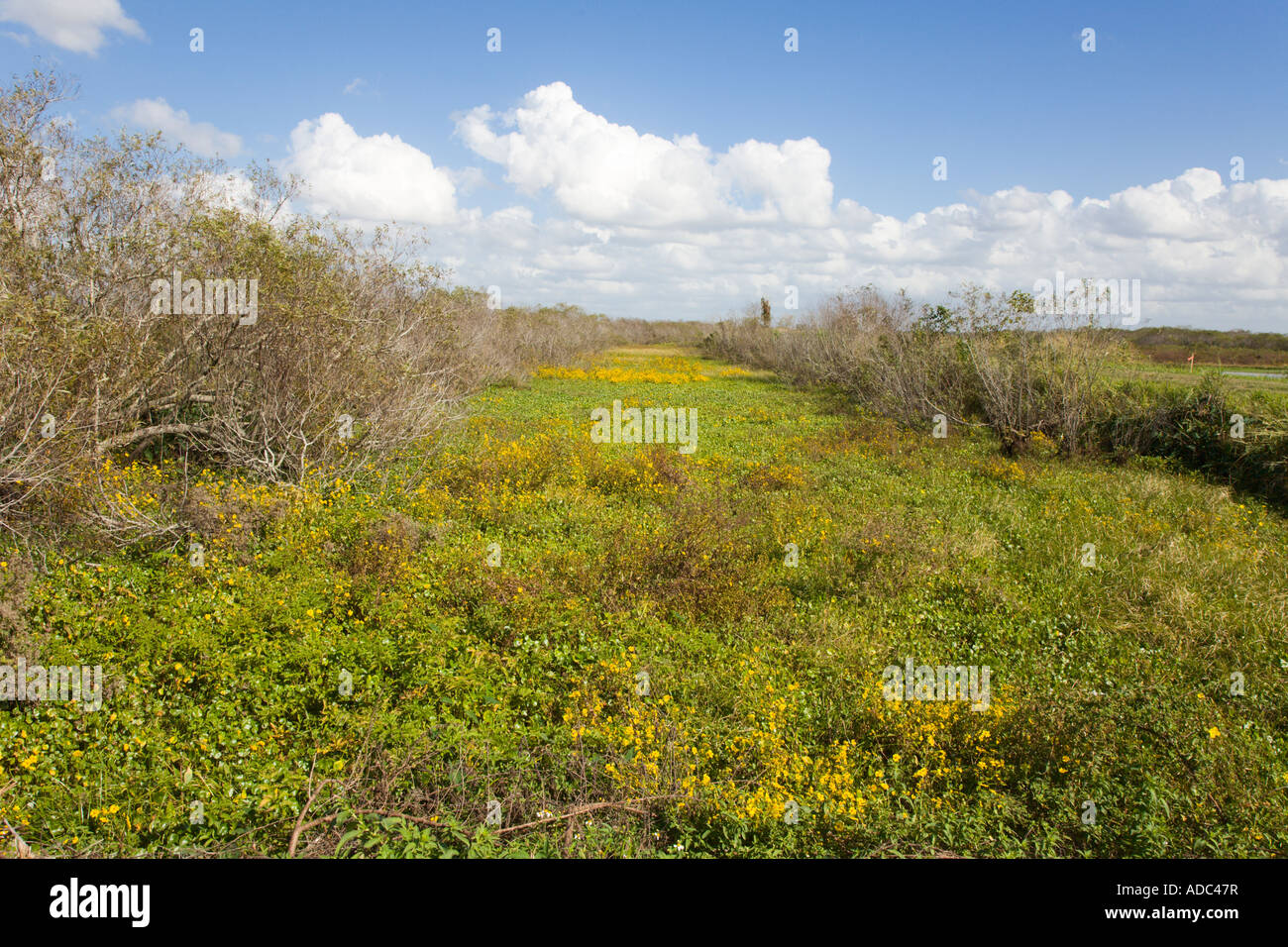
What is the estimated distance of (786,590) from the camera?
7840mm

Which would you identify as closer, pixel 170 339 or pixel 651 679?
pixel 651 679

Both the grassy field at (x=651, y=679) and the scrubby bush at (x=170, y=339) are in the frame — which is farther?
the scrubby bush at (x=170, y=339)

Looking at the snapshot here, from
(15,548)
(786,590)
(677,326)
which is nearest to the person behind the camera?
(15,548)

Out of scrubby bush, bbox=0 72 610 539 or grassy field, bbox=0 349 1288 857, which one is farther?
scrubby bush, bbox=0 72 610 539

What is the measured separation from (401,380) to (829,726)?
29.8 ft

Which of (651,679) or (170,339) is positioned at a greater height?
(170,339)

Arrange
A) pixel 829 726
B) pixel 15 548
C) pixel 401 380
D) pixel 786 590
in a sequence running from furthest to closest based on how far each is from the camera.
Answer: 1. pixel 401 380
2. pixel 786 590
3. pixel 15 548
4. pixel 829 726

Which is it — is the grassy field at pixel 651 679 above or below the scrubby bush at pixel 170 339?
below

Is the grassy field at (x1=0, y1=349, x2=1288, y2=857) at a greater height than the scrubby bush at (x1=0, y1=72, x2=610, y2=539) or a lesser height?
lesser

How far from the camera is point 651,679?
19.6 feet

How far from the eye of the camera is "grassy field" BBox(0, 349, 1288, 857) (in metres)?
4.20

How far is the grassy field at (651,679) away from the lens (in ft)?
13.8
